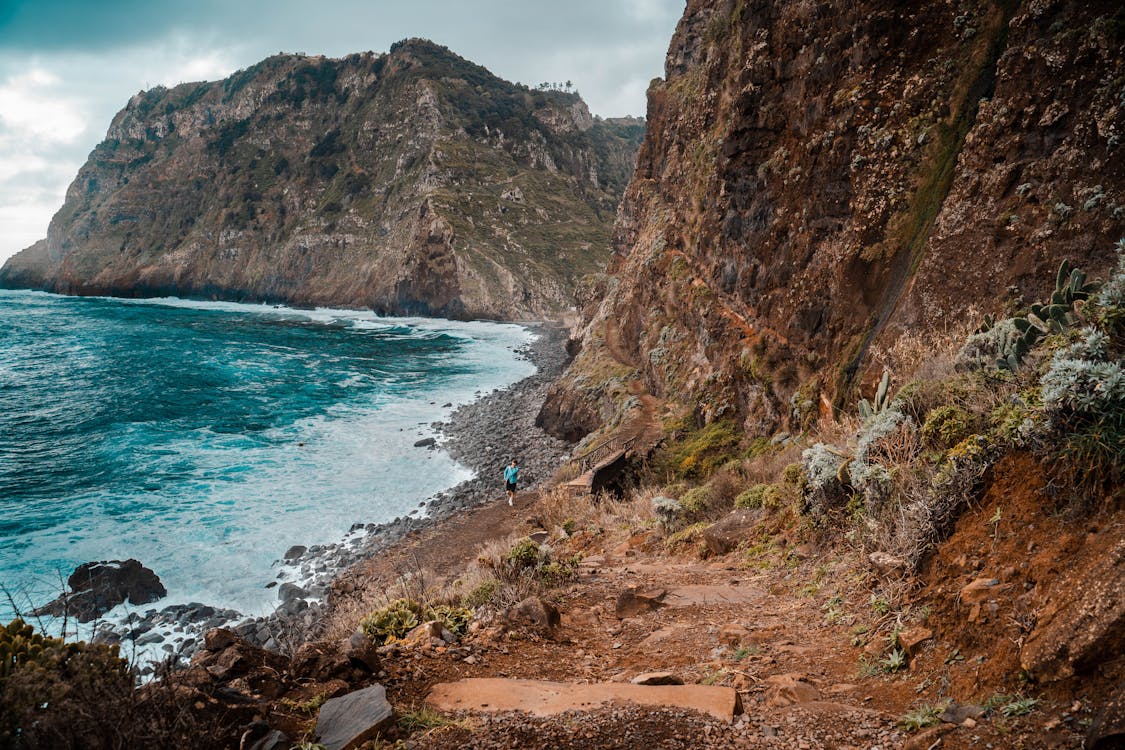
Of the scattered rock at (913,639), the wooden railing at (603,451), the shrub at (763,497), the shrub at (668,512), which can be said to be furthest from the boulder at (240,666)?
the wooden railing at (603,451)

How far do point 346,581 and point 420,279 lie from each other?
7283 cm

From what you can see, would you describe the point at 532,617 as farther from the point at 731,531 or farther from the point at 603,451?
the point at 603,451

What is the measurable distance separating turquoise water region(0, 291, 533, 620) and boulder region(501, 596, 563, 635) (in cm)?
410

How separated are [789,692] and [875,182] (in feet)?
36.8

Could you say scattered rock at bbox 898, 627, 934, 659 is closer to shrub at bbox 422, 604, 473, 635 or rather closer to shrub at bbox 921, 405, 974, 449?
shrub at bbox 921, 405, 974, 449

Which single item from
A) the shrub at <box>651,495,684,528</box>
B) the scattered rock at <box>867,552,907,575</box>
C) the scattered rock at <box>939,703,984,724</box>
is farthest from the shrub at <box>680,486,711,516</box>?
the scattered rock at <box>939,703,984,724</box>

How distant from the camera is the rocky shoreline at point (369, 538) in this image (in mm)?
13344

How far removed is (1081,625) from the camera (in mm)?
2867

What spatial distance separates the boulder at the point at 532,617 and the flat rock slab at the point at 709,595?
1400 millimetres

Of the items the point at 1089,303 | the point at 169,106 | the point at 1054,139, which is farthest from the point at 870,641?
the point at 169,106

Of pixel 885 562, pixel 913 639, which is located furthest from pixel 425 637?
pixel 885 562

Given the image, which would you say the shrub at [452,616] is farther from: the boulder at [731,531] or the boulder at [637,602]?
the boulder at [731,531]

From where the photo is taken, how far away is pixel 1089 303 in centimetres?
455

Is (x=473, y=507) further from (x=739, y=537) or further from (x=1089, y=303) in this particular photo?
(x=1089, y=303)
